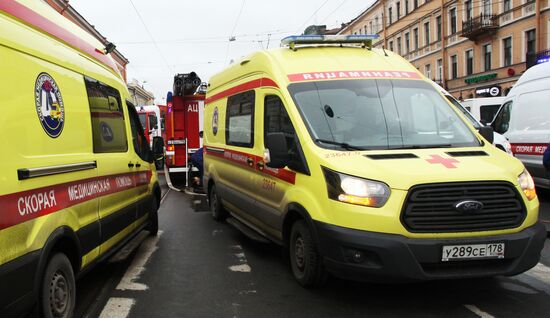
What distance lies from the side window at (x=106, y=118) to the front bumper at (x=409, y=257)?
88.8 inches

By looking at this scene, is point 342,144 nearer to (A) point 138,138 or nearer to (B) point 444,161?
(B) point 444,161

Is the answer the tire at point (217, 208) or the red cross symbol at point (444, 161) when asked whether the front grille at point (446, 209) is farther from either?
the tire at point (217, 208)

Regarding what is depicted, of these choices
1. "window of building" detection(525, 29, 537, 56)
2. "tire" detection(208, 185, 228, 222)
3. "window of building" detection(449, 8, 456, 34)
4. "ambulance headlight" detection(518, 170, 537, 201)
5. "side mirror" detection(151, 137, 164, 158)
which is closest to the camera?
"ambulance headlight" detection(518, 170, 537, 201)

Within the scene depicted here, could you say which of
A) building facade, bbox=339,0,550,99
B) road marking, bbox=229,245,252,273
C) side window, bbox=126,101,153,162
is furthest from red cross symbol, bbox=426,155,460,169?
building facade, bbox=339,0,550,99

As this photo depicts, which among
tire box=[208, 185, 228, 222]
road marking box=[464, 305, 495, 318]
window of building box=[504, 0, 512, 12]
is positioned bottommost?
road marking box=[464, 305, 495, 318]

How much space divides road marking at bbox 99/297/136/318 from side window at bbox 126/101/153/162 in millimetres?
2237

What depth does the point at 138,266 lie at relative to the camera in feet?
18.7

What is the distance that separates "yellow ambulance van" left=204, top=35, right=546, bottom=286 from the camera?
3936 millimetres

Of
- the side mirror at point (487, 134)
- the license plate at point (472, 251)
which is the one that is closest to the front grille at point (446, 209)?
the license plate at point (472, 251)

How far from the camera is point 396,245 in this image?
3875 millimetres

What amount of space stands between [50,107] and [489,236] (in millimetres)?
3463

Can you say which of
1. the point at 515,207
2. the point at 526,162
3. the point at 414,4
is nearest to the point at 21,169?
the point at 515,207

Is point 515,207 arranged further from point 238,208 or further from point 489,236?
point 238,208

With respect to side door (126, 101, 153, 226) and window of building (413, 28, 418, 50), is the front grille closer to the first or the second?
side door (126, 101, 153, 226)
